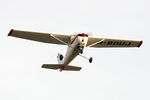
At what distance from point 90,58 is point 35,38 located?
5002 millimetres

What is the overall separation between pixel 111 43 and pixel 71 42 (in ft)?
15.5

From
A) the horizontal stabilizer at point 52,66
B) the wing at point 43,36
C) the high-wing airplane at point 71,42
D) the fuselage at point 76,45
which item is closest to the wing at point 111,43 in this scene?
the high-wing airplane at point 71,42

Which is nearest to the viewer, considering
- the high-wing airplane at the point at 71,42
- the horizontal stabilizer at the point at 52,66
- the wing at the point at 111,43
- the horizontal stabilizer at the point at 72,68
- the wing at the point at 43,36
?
the high-wing airplane at the point at 71,42

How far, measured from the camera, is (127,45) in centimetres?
4053

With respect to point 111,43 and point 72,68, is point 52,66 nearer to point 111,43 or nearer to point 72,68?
point 72,68

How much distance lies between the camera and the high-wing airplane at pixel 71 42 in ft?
116

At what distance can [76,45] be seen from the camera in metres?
35.4

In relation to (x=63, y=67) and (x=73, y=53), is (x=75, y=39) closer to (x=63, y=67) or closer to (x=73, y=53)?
(x=73, y=53)

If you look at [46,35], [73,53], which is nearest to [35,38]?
[46,35]

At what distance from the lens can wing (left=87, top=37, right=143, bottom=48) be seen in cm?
3819

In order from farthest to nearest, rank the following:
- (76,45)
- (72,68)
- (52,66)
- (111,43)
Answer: (72,68) < (52,66) < (111,43) < (76,45)

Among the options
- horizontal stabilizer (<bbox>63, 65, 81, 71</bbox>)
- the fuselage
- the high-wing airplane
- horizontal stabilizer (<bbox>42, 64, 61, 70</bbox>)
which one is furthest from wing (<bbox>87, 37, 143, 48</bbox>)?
horizontal stabilizer (<bbox>42, 64, 61, 70</bbox>)

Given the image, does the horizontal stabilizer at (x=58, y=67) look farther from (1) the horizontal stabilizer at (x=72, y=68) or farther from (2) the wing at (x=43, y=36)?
(2) the wing at (x=43, y=36)

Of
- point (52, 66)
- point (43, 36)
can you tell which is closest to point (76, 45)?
point (43, 36)
